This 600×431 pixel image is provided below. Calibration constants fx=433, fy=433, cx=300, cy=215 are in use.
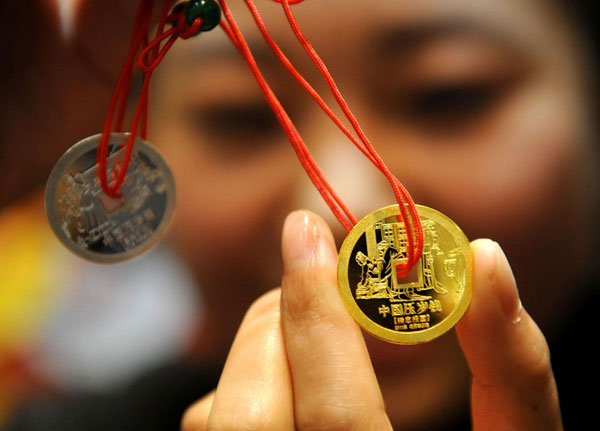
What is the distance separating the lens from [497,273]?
54 centimetres

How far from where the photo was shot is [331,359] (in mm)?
503

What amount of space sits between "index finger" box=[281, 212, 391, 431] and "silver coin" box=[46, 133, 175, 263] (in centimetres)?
24

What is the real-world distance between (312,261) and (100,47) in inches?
26.6

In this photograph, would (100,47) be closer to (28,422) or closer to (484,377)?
(28,422)

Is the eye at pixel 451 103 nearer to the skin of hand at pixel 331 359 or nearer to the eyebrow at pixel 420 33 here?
the eyebrow at pixel 420 33

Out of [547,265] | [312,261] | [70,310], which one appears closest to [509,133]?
[547,265]

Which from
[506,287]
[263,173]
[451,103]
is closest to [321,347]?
[506,287]

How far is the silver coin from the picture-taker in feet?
2.08

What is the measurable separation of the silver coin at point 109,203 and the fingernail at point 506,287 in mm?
477

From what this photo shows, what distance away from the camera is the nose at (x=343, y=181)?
0.89m

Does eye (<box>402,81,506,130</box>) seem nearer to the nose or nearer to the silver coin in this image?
the nose

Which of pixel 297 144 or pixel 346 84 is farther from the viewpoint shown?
pixel 346 84

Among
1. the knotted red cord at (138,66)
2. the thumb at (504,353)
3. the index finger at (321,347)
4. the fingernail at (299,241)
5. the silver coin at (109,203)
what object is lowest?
the thumb at (504,353)

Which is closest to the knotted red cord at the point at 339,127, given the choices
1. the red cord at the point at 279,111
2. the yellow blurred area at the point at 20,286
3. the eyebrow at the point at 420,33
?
the red cord at the point at 279,111
